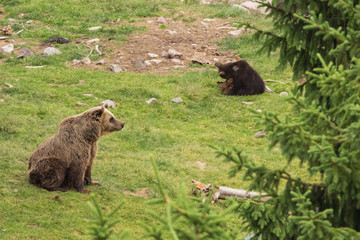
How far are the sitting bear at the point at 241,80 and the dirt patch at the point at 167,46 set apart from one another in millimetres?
1863

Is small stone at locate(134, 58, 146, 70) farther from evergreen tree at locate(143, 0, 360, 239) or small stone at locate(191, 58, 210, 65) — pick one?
evergreen tree at locate(143, 0, 360, 239)

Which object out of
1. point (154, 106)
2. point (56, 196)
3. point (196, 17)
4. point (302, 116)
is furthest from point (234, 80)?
point (302, 116)

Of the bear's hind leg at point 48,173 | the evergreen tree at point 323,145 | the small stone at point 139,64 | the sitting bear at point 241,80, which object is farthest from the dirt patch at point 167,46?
the evergreen tree at point 323,145

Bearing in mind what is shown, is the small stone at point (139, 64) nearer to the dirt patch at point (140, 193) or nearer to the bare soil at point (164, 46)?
the bare soil at point (164, 46)

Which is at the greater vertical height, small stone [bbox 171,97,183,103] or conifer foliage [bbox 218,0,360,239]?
conifer foliage [bbox 218,0,360,239]

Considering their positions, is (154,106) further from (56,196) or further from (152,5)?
(152,5)

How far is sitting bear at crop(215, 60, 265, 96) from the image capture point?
15617 millimetres

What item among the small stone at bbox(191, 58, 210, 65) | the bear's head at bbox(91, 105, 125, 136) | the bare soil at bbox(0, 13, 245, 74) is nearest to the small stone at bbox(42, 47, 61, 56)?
the bare soil at bbox(0, 13, 245, 74)

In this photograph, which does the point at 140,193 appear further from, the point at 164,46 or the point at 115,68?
the point at 164,46

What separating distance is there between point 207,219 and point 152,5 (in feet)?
64.3

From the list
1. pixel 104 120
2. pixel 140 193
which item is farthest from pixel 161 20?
pixel 140 193

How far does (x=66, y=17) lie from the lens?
2053cm

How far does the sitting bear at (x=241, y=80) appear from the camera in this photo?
1562 centimetres

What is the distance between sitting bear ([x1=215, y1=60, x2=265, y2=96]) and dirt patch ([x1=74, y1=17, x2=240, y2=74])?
1863mm
